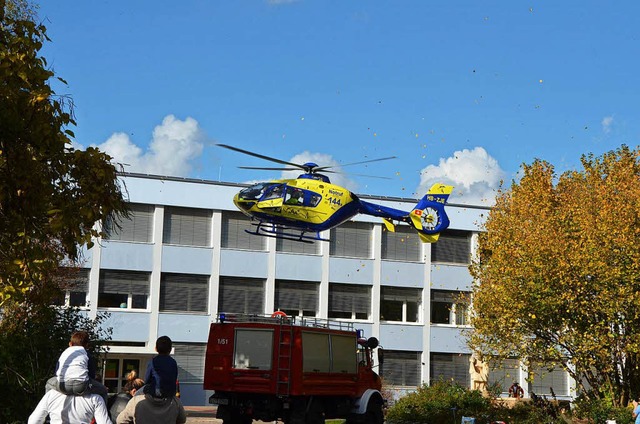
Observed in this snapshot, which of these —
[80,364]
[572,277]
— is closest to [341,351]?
[572,277]

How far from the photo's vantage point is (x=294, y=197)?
92.2ft

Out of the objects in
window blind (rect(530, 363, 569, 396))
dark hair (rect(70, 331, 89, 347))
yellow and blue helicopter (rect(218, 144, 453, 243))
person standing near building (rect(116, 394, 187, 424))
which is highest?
yellow and blue helicopter (rect(218, 144, 453, 243))

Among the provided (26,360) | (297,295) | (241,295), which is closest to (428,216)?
(297,295)

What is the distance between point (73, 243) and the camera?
1219 centimetres

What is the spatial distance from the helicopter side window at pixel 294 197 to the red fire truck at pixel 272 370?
536 cm

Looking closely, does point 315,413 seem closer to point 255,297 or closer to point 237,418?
point 237,418

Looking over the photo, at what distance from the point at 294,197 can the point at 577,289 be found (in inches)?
366

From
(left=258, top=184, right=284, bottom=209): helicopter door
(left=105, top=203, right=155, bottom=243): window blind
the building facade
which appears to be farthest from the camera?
(left=105, top=203, right=155, bottom=243): window blind

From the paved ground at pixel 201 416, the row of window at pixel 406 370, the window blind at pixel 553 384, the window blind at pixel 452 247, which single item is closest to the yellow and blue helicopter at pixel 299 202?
the paved ground at pixel 201 416

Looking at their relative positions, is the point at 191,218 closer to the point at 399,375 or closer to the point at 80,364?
the point at 399,375

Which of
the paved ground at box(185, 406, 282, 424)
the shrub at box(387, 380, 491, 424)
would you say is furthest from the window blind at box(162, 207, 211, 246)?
the shrub at box(387, 380, 491, 424)

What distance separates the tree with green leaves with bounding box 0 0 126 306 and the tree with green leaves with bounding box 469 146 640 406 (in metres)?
19.3

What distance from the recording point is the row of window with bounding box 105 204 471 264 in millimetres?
46375

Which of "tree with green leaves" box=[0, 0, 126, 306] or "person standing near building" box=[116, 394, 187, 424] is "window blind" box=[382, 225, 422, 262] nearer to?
"tree with green leaves" box=[0, 0, 126, 306]
